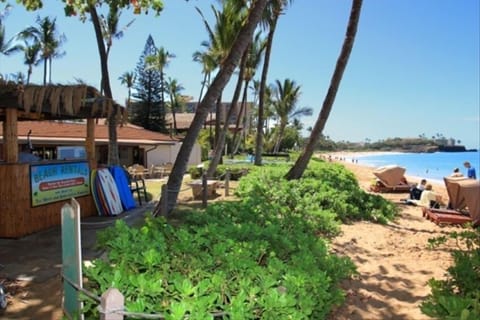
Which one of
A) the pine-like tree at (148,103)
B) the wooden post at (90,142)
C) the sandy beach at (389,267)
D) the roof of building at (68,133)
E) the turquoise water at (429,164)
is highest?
the pine-like tree at (148,103)

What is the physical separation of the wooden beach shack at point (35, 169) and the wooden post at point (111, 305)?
580cm

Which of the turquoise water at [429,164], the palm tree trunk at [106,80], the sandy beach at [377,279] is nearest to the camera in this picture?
the sandy beach at [377,279]

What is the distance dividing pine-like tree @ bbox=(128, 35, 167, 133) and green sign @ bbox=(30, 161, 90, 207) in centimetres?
2918

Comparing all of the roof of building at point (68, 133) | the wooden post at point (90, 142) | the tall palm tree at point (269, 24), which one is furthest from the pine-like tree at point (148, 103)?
the wooden post at point (90, 142)

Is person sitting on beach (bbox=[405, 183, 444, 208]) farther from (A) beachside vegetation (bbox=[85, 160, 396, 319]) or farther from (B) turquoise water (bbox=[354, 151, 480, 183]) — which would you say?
(B) turquoise water (bbox=[354, 151, 480, 183])

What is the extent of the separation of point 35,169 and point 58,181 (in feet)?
2.37

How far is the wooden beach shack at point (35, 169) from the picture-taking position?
22.9 ft

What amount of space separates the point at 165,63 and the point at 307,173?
3053cm

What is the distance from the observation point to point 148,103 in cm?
3822

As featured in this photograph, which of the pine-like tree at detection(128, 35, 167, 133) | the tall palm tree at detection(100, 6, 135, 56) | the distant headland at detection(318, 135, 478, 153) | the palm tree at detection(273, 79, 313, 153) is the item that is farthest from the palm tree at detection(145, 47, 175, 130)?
the distant headland at detection(318, 135, 478, 153)

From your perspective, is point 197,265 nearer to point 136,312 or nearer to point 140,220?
point 136,312

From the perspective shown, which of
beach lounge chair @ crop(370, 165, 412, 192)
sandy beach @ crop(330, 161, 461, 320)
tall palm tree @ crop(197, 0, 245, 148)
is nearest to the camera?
sandy beach @ crop(330, 161, 461, 320)

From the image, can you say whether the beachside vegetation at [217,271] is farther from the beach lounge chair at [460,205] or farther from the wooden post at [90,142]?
the beach lounge chair at [460,205]

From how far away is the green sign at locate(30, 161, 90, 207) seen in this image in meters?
7.48
